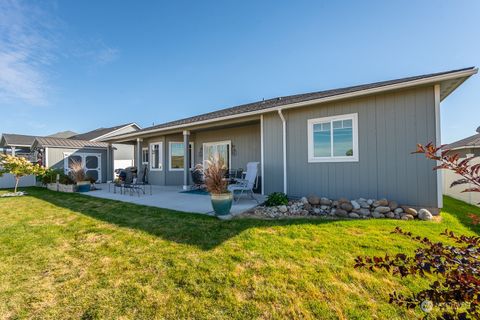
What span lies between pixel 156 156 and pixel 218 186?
841cm

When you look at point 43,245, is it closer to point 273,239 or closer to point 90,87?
point 273,239

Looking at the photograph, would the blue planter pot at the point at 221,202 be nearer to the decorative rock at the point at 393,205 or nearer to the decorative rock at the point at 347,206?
the decorative rock at the point at 347,206

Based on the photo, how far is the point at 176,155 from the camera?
11.7 metres

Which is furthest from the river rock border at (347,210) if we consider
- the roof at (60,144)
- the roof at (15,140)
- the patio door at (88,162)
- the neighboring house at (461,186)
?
the roof at (15,140)

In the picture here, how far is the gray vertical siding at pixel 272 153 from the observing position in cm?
705

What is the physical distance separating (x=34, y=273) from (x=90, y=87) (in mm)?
15917

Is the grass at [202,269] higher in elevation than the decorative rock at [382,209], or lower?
lower

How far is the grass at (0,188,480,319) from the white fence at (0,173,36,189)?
1220 cm

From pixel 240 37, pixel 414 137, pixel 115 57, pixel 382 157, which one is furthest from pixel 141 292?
pixel 115 57

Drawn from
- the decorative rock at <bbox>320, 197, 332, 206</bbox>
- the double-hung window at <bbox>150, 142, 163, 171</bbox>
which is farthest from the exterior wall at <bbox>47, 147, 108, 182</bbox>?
the decorative rock at <bbox>320, 197, 332, 206</bbox>

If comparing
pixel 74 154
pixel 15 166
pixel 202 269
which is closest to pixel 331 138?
pixel 202 269

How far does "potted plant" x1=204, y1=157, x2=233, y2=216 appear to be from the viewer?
4.98 m

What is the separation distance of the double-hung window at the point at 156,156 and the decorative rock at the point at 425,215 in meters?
10.8

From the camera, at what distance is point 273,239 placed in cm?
375
